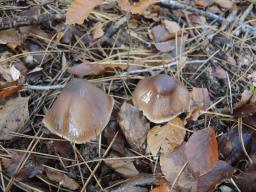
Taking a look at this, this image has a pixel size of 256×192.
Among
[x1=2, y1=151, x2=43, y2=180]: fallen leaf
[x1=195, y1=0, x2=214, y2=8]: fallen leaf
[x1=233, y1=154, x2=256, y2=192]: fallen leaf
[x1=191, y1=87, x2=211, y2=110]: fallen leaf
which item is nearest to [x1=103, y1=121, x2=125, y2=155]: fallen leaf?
[x1=2, y1=151, x2=43, y2=180]: fallen leaf

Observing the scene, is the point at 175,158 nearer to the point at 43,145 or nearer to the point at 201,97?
the point at 201,97

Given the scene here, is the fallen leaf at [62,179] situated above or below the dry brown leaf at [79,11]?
below

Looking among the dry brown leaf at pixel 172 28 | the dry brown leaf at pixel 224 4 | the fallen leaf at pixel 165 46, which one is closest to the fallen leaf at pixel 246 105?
the fallen leaf at pixel 165 46

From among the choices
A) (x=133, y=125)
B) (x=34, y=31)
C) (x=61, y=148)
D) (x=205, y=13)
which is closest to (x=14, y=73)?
(x=34, y=31)

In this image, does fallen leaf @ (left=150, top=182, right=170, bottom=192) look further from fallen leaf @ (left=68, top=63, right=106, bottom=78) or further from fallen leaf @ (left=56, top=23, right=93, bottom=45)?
fallen leaf @ (left=56, top=23, right=93, bottom=45)

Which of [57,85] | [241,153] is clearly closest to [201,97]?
[241,153]

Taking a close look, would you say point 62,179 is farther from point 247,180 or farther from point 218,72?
point 218,72

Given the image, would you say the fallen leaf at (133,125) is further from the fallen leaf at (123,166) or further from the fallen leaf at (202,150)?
the fallen leaf at (202,150)

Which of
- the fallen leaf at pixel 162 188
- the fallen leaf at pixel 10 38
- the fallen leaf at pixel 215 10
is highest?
the fallen leaf at pixel 215 10
